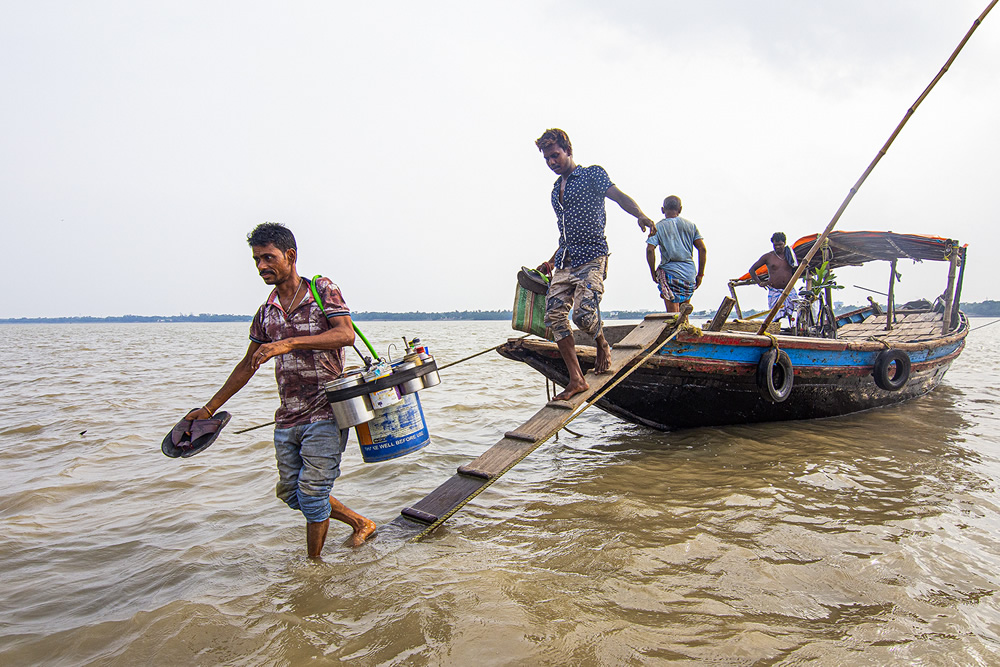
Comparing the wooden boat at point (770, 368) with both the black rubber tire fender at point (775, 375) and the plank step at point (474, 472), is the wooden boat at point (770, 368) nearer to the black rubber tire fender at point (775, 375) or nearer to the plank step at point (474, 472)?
the black rubber tire fender at point (775, 375)

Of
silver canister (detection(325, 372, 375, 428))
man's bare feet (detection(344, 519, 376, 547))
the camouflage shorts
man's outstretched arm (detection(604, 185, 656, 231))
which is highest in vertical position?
man's outstretched arm (detection(604, 185, 656, 231))

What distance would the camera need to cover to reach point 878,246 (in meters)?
7.96

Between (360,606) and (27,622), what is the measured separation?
1.50 meters

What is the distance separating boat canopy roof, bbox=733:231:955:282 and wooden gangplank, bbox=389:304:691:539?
4904 mm

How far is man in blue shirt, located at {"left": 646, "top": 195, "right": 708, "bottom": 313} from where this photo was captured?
584 cm

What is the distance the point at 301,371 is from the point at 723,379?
4.07m

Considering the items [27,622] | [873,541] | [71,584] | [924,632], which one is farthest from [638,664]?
[71,584]

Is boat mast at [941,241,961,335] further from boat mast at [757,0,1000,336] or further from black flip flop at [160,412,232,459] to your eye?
black flip flop at [160,412,232,459]

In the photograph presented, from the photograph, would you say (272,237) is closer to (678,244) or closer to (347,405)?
(347,405)

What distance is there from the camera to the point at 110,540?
3.39 meters

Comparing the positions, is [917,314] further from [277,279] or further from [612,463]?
[277,279]

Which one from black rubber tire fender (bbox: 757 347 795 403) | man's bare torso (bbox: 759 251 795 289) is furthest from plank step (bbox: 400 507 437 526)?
man's bare torso (bbox: 759 251 795 289)

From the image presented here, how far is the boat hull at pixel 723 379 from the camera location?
16.5ft

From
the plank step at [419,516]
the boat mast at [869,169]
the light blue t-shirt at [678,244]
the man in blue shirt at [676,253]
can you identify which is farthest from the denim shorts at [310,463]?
the boat mast at [869,169]
